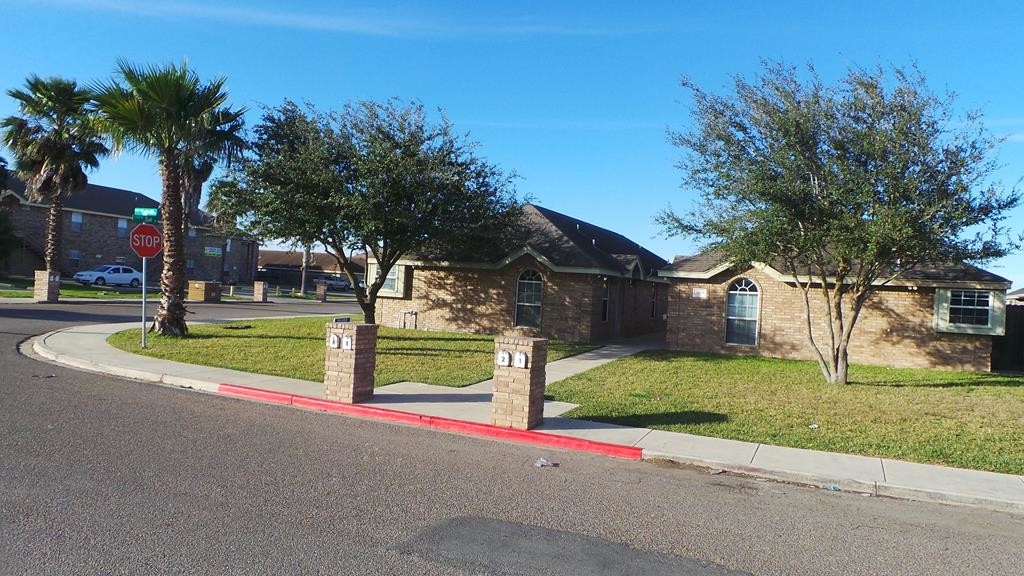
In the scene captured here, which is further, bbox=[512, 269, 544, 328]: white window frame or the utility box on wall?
the utility box on wall

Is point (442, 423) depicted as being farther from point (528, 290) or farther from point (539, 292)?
point (528, 290)

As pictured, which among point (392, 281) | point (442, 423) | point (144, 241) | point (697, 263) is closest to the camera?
point (442, 423)

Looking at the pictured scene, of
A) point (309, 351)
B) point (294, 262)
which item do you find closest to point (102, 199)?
point (294, 262)

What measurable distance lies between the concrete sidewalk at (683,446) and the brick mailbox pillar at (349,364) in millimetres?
337

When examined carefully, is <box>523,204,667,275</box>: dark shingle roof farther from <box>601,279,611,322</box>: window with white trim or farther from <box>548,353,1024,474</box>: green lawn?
<box>548,353,1024,474</box>: green lawn

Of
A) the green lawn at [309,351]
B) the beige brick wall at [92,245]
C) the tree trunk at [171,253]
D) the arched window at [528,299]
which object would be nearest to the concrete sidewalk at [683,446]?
the green lawn at [309,351]

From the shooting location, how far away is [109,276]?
4291cm

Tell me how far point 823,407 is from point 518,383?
549 cm

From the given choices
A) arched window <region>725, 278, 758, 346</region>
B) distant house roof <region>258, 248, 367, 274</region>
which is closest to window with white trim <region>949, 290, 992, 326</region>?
arched window <region>725, 278, 758, 346</region>

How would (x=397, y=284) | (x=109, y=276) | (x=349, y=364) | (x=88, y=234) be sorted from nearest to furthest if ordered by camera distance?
(x=349, y=364), (x=397, y=284), (x=109, y=276), (x=88, y=234)

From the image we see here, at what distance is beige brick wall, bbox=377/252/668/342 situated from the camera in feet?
69.8

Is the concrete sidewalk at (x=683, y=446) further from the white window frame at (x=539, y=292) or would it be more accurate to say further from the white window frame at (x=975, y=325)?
the white window frame at (x=975, y=325)

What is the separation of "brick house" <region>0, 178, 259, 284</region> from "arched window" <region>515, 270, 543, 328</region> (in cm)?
2624

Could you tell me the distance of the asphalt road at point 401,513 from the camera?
15.4 ft
